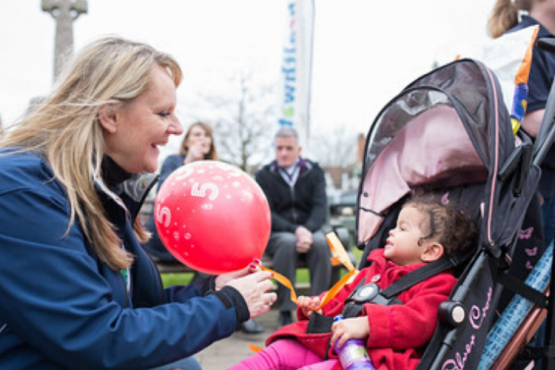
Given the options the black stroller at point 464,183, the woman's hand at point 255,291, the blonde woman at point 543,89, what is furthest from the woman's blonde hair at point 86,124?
the blonde woman at point 543,89

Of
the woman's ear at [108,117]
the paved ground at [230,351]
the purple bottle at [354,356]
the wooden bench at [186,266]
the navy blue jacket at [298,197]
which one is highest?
the woman's ear at [108,117]

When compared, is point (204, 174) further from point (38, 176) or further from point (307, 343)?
point (307, 343)

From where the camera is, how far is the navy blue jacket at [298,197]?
5055 millimetres

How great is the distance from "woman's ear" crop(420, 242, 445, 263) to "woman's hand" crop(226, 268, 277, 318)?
80cm

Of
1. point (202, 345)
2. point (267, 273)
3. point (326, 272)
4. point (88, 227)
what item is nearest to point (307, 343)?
point (267, 273)

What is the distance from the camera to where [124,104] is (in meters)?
1.68

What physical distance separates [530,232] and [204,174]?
1.53 meters

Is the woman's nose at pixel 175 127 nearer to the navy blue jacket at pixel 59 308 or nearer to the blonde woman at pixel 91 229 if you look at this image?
Answer: the blonde woman at pixel 91 229

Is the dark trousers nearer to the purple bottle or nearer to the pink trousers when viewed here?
the pink trousers

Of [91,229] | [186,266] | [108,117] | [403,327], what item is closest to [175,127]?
[108,117]

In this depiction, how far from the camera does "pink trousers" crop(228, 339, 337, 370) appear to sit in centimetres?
202

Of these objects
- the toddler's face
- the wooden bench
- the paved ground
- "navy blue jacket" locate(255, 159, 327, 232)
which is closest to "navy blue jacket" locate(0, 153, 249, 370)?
the toddler's face

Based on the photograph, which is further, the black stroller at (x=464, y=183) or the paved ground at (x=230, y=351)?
the paved ground at (x=230, y=351)

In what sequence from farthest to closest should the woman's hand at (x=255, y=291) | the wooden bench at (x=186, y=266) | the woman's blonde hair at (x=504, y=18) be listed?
the wooden bench at (x=186, y=266), the woman's blonde hair at (x=504, y=18), the woman's hand at (x=255, y=291)
